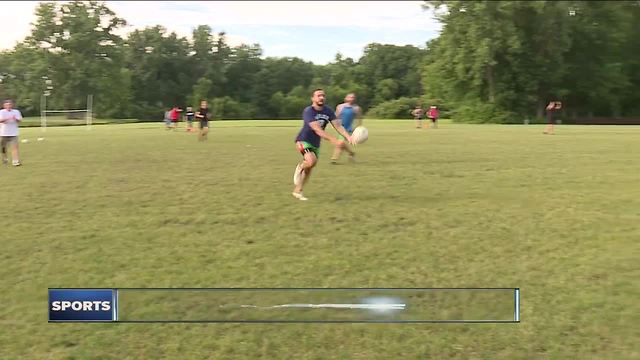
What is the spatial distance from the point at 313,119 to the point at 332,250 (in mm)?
3570

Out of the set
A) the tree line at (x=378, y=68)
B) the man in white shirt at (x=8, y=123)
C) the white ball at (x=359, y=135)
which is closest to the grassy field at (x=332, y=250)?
the white ball at (x=359, y=135)

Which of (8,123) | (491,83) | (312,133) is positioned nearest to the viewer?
(312,133)

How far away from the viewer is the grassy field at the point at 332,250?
4520mm

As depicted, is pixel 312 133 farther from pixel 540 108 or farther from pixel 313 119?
pixel 540 108

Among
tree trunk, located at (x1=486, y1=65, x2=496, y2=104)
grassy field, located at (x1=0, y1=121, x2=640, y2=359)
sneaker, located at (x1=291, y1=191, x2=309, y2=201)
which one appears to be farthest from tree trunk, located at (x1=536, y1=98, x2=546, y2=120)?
sneaker, located at (x1=291, y1=191, x2=309, y2=201)

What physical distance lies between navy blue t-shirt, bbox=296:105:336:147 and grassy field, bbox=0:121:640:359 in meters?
1.01

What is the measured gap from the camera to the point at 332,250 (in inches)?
270

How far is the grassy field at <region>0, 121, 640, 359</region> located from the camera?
4520 mm

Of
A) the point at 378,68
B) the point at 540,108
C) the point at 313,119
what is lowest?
the point at 313,119

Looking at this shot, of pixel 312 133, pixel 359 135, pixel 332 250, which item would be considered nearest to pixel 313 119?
pixel 312 133

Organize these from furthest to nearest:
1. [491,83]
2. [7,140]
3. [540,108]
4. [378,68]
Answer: [378,68] < [540,108] < [491,83] < [7,140]

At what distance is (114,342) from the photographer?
4512mm

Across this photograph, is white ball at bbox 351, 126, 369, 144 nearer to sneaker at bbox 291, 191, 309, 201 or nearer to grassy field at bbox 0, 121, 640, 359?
grassy field at bbox 0, 121, 640, 359

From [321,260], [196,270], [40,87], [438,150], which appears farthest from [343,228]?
[40,87]
